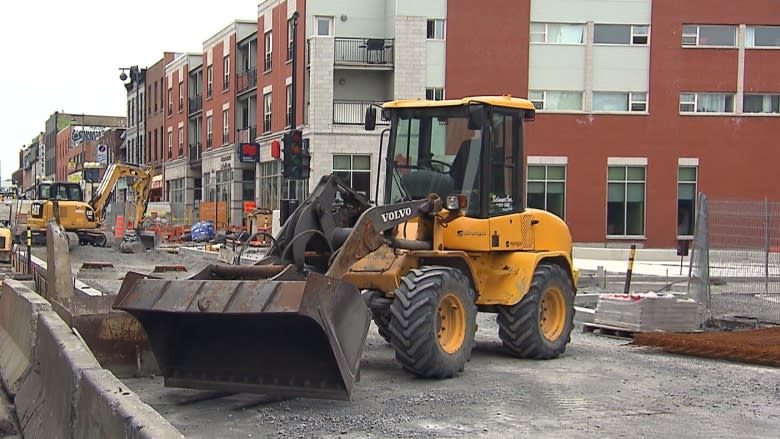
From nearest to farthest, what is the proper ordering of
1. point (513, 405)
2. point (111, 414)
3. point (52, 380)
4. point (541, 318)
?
point (111, 414)
point (52, 380)
point (513, 405)
point (541, 318)

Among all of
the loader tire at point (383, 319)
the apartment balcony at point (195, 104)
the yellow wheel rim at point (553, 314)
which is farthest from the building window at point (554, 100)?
the loader tire at point (383, 319)

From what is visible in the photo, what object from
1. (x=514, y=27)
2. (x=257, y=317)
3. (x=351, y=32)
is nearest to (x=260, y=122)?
(x=351, y=32)

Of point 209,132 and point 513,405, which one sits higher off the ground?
point 209,132

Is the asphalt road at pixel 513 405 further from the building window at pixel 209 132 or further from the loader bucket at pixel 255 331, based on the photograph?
the building window at pixel 209 132

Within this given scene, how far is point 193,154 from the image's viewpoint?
60.5 m

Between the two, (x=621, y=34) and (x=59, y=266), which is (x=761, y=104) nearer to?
(x=621, y=34)

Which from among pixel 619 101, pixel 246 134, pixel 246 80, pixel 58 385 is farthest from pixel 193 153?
pixel 58 385

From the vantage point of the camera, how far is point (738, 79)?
3828 cm

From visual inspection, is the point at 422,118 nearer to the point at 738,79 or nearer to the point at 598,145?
the point at 598,145

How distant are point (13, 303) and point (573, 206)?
103 ft

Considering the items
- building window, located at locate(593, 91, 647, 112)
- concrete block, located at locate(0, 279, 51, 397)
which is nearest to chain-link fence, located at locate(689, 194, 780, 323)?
concrete block, located at locate(0, 279, 51, 397)

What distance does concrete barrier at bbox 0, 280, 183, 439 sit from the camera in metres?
4.62

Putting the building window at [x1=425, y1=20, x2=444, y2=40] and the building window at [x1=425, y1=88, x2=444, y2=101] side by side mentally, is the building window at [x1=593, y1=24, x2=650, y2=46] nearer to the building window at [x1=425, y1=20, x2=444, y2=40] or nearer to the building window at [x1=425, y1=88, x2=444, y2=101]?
the building window at [x1=425, y1=20, x2=444, y2=40]

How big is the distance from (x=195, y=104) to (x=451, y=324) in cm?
5418
